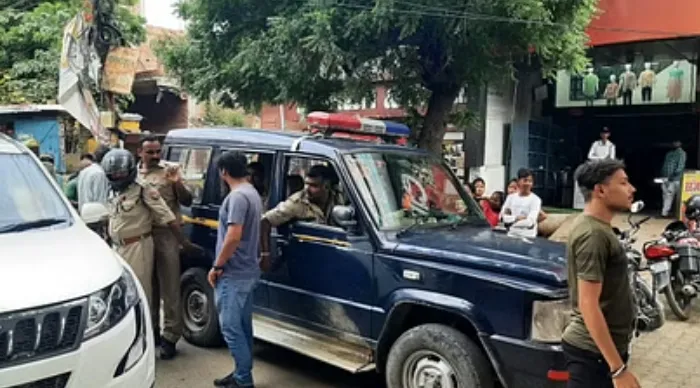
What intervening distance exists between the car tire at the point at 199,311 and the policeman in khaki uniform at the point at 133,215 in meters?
0.69

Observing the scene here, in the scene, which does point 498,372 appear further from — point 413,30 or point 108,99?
→ point 108,99

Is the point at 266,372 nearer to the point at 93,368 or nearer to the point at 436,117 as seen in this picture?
the point at 93,368

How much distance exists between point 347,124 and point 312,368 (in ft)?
6.88

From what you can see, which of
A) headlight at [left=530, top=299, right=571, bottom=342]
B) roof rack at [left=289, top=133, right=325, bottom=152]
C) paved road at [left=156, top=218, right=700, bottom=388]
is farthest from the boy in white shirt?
headlight at [left=530, top=299, right=571, bottom=342]

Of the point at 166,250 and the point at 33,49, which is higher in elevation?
the point at 33,49

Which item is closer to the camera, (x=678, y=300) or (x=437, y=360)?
(x=437, y=360)

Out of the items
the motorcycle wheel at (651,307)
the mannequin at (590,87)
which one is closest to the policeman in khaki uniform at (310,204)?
the motorcycle wheel at (651,307)

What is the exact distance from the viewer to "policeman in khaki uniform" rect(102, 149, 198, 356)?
512cm

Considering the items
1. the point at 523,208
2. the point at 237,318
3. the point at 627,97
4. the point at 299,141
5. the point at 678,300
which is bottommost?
the point at 678,300

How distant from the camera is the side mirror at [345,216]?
4535 millimetres

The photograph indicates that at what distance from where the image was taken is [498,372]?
3783 mm

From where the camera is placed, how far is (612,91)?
1551cm

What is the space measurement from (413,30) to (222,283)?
17.0 ft

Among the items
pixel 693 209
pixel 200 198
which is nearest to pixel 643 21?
pixel 693 209
